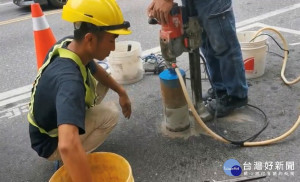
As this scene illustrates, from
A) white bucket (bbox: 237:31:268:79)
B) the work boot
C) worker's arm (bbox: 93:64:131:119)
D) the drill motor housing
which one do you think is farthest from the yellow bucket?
white bucket (bbox: 237:31:268:79)

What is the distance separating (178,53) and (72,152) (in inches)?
47.2

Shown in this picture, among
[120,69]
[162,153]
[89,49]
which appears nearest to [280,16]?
[120,69]

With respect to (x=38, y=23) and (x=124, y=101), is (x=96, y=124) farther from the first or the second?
(x=38, y=23)

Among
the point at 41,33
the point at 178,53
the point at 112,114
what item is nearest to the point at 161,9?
the point at 178,53

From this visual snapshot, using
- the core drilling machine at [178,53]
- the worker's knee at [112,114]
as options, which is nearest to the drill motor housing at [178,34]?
the core drilling machine at [178,53]

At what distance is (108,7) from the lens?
1.96m

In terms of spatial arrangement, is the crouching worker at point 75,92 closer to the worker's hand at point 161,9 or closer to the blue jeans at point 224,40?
the worker's hand at point 161,9

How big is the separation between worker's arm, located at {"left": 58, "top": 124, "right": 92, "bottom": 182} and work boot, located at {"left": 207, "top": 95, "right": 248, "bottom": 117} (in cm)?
149

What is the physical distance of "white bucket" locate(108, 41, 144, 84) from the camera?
3.51 m

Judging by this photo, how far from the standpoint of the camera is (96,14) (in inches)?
76.0

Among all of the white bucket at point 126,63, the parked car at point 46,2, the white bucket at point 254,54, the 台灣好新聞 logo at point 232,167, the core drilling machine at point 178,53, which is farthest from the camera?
the parked car at point 46,2

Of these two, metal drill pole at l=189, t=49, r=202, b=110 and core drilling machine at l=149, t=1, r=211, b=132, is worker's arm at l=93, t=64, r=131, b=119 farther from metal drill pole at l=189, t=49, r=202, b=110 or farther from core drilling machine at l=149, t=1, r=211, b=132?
metal drill pole at l=189, t=49, r=202, b=110

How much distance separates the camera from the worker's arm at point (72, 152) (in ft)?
5.08

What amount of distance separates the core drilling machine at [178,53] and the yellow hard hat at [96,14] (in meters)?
0.47
